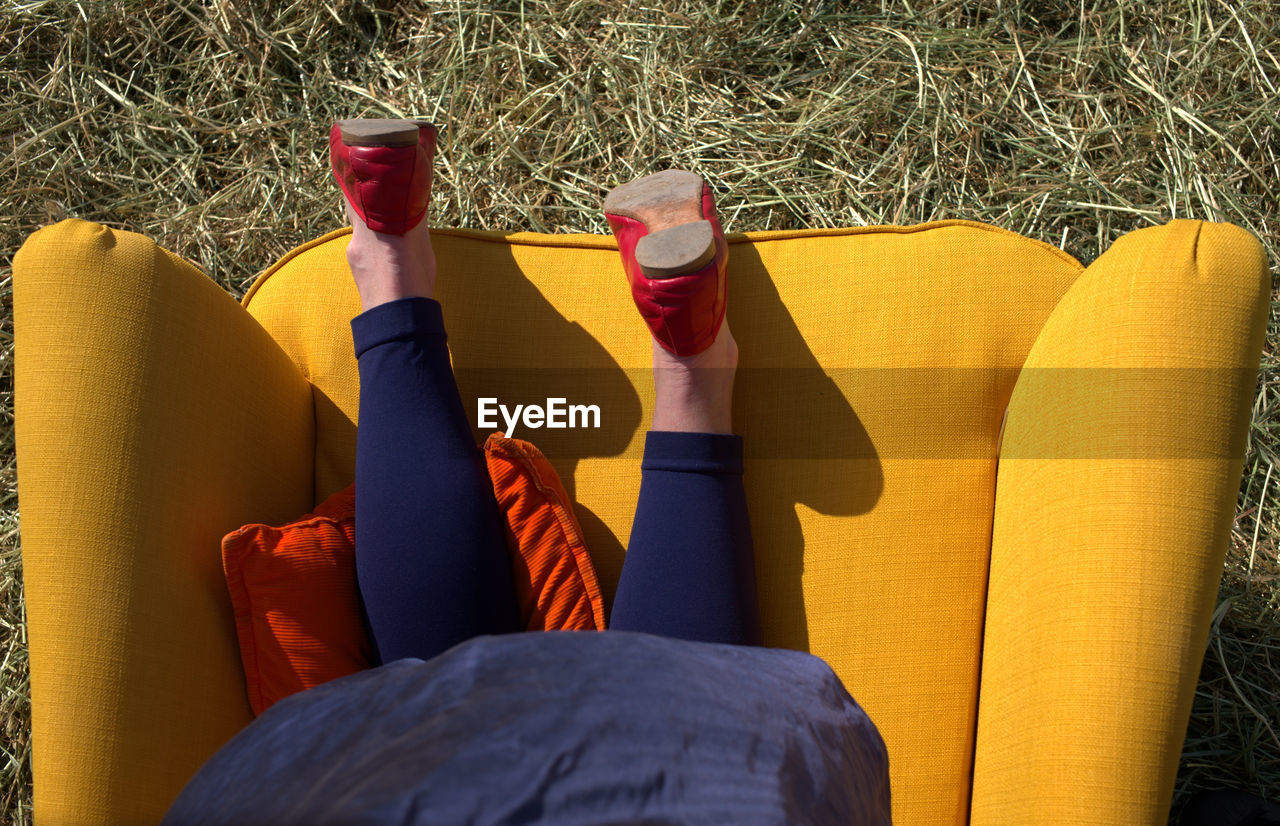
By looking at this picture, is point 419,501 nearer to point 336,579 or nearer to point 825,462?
point 336,579

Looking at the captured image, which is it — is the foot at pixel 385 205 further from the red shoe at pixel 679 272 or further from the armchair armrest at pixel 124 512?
the red shoe at pixel 679 272

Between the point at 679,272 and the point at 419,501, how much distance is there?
16.8 inches

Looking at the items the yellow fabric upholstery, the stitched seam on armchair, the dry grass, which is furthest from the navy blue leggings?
the dry grass

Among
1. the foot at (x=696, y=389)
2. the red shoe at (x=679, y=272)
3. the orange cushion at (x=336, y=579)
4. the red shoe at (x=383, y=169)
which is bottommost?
the orange cushion at (x=336, y=579)

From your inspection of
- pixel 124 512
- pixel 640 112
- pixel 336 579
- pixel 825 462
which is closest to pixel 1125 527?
pixel 825 462

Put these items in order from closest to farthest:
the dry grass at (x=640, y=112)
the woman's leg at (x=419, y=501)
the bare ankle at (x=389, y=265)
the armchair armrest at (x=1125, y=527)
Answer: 1. the armchair armrest at (x=1125, y=527)
2. the woman's leg at (x=419, y=501)
3. the bare ankle at (x=389, y=265)
4. the dry grass at (x=640, y=112)

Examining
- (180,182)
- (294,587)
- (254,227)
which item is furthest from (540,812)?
(180,182)

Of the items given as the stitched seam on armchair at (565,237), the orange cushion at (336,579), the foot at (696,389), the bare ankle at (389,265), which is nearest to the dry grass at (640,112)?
the stitched seam on armchair at (565,237)

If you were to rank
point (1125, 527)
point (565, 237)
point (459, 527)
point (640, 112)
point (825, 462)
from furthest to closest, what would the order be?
point (640, 112) → point (565, 237) → point (825, 462) → point (459, 527) → point (1125, 527)

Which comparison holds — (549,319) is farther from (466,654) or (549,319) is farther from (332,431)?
(466,654)

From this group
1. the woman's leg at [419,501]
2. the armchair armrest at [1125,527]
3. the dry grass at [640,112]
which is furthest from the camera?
the dry grass at [640,112]

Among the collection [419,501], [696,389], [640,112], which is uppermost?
[640,112]

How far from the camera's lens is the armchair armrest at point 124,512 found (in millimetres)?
1007

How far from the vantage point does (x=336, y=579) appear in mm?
1140
